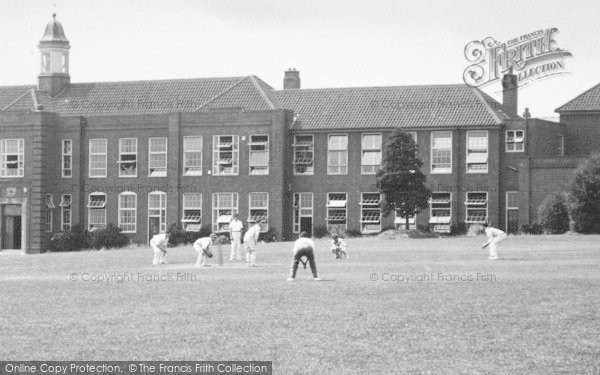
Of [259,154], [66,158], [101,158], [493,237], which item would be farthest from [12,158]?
[493,237]

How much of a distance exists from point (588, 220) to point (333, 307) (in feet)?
114

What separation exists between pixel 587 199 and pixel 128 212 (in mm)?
28029

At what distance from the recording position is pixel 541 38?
62.3 metres

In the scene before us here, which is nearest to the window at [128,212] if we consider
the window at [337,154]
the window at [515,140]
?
the window at [337,154]

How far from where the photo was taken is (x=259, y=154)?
72.1m

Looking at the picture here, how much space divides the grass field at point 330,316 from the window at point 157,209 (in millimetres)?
31457

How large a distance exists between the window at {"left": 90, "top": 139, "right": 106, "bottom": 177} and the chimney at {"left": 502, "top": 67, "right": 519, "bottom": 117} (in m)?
24.0

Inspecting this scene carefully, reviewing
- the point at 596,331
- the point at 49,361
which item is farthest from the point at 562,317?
the point at 49,361

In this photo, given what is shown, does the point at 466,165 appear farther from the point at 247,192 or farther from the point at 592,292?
the point at 592,292

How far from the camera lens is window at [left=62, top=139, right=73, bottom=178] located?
248ft

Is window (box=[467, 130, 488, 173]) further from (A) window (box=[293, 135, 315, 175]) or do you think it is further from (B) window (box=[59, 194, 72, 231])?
(B) window (box=[59, 194, 72, 231])

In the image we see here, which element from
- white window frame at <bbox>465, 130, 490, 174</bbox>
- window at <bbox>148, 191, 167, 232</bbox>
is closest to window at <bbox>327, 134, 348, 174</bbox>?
white window frame at <bbox>465, 130, 490, 174</bbox>

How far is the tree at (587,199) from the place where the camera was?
5897cm

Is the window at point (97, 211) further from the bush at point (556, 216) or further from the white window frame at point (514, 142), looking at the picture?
the bush at point (556, 216)
